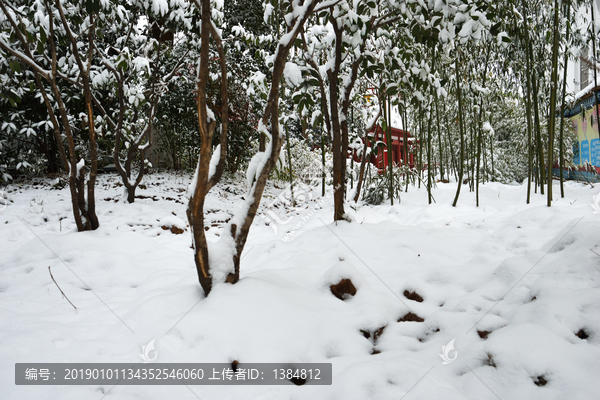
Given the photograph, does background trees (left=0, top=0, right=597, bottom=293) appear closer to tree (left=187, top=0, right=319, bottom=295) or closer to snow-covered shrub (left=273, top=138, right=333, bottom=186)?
tree (left=187, top=0, right=319, bottom=295)

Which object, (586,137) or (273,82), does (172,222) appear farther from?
(586,137)

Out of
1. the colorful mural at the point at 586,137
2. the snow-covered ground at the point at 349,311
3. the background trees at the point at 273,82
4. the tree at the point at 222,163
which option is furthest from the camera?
the colorful mural at the point at 586,137

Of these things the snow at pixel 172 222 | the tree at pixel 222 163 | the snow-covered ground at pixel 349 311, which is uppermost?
the tree at pixel 222 163

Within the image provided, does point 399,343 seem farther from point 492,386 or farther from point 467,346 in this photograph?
point 492,386

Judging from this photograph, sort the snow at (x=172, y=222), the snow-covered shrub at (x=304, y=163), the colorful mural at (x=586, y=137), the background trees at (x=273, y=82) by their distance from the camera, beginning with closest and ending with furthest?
the background trees at (x=273, y=82) < the snow at (x=172, y=222) < the colorful mural at (x=586, y=137) < the snow-covered shrub at (x=304, y=163)

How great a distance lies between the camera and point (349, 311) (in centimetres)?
142

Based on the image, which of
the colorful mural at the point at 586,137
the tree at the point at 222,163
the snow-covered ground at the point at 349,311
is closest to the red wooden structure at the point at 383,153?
the snow-covered ground at the point at 349,311

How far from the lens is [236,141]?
6.31 metres

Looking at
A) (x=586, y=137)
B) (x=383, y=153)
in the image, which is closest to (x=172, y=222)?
(x=383, y=153)

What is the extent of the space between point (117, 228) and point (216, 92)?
3.26m

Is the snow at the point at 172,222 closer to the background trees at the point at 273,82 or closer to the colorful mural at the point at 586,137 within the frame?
the background trees at the point at 273,82

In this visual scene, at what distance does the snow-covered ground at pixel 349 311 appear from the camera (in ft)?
3.12

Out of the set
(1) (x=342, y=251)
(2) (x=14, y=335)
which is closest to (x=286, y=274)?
(1) (x=342, y=251)

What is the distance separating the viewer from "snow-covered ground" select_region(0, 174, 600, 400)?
95 centimetres
